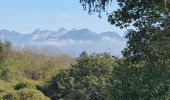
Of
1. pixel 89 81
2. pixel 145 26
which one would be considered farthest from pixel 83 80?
pixel 145 26

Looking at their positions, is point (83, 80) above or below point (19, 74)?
below

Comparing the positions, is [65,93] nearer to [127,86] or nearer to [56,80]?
[56,80]

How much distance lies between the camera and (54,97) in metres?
83.6

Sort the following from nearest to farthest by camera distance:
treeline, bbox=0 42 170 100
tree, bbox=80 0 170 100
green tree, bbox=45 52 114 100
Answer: tree, bbox=80 0 170 100, treeline, bbox=0 42 170 100, green tree, bbox=45 52 114 100

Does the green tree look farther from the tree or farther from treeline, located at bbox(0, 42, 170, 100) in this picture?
the tree

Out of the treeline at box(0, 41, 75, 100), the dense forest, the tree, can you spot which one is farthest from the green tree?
the tree

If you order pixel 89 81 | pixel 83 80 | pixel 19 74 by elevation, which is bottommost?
pixel 89 81

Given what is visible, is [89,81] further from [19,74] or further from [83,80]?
[19,74]

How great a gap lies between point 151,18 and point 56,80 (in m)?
71.2

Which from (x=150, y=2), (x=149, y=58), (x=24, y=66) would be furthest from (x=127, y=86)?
(x=24, y=66)

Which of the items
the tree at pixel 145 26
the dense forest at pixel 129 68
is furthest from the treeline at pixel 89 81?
the tree at pixel 145 26

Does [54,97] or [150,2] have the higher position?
[150,2]

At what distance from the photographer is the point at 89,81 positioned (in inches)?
3157

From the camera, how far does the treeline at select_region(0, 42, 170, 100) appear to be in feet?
108
